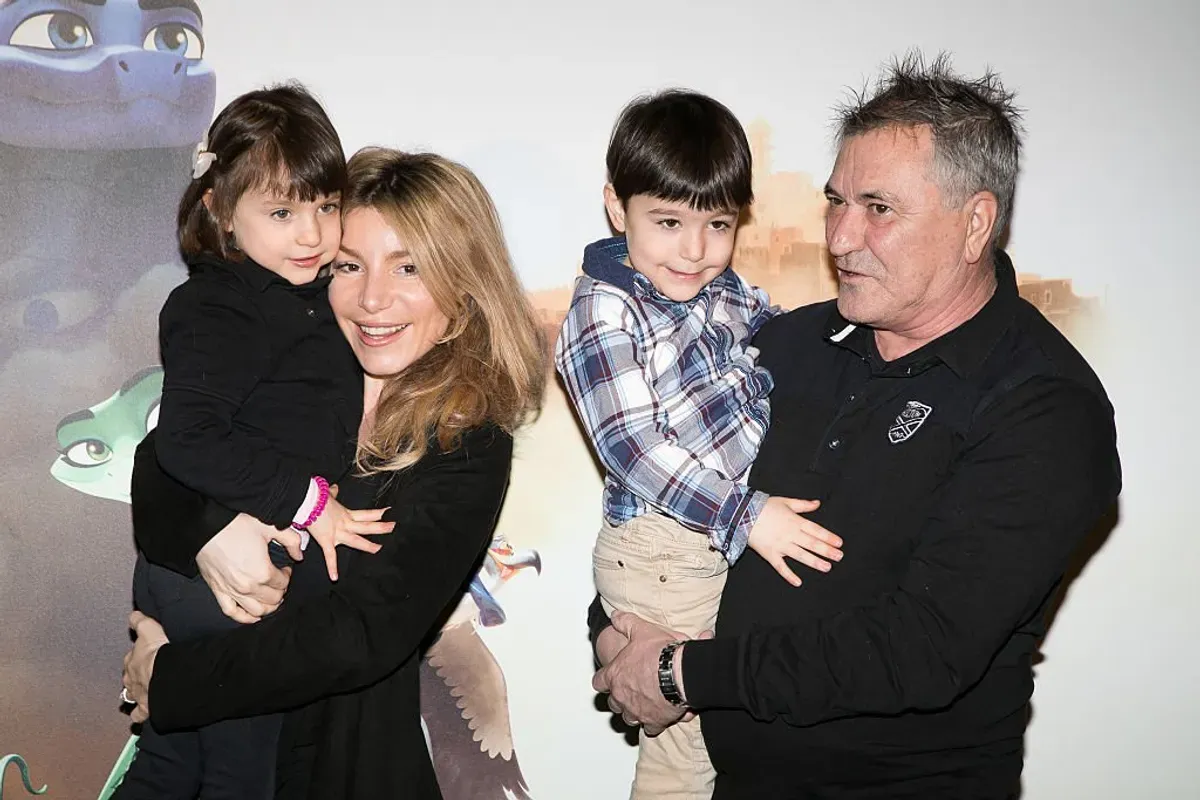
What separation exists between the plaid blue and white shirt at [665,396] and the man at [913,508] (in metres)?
0.12

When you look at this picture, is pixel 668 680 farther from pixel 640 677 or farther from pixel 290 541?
pixel 290 541

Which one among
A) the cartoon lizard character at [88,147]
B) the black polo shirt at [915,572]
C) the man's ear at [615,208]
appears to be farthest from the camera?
the cartoon lizard character at [88,147]

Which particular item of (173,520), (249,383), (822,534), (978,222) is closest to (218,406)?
(249,383)

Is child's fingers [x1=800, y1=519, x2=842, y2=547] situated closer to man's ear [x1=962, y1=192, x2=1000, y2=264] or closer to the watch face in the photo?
the watch face

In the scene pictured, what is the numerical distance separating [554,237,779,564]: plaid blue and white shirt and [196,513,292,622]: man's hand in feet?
2.29

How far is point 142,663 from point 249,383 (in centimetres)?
59

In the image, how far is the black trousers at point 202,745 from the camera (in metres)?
2.30

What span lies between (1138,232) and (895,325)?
1372 millimetres

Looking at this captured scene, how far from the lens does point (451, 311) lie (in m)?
2.40

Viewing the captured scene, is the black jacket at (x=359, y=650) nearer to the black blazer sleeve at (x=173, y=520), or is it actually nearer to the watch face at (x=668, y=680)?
the black blazer sleeve at (x=173, y=520)

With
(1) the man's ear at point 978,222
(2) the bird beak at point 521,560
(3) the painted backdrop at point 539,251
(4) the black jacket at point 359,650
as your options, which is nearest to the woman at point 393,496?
(4) the black jacket at point 359,650

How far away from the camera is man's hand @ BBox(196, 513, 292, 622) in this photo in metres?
2.22

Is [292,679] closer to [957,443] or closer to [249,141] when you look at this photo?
[249,141]

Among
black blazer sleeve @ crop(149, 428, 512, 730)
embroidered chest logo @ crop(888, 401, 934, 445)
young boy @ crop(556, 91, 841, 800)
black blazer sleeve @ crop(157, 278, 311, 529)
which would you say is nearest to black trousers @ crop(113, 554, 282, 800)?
black blazer sleeve @ crop(149, 428, 512, 730)
